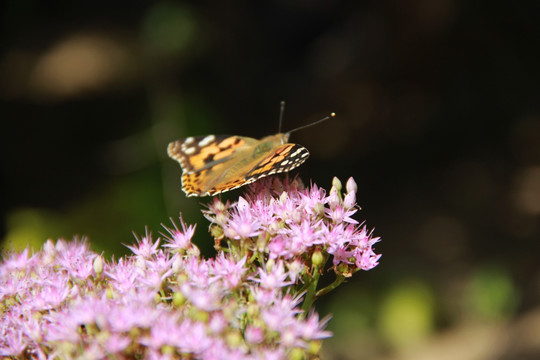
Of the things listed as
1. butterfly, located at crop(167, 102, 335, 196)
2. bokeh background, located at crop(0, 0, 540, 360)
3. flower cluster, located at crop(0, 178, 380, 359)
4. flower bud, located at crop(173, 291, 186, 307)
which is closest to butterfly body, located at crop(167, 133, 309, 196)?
butterfly, located at crop(167, 102, 335, 196)

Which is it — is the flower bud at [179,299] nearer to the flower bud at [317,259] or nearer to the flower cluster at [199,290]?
the flower cluster at [199,290]

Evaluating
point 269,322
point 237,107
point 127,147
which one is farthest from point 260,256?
point 237,107

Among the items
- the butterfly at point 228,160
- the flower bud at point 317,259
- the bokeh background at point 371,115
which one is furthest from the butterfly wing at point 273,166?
the bokeh background at point 371,115

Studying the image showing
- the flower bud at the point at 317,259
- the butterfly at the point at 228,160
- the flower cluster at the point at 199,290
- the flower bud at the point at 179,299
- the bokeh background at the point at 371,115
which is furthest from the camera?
the bokeh background at the point at 371,115

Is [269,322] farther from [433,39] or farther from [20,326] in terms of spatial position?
[433,39]

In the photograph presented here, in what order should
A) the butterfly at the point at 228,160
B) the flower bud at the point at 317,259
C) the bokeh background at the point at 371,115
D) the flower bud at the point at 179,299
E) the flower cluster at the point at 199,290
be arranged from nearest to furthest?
the flower cluster at the point at 199,290 → the flower bud at the point at 179,299 → the flower bud at the point at 317,259 → the butterfly at the point at 228,160 → the bokeh background at the point at 371,115

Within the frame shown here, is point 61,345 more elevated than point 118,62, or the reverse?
point 118,62

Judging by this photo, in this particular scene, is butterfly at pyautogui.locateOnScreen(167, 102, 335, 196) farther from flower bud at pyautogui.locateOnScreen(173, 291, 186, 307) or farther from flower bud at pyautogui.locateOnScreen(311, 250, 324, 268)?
flower bud at pyautogui.locateOnScreen(173, 291, 186, 307)
